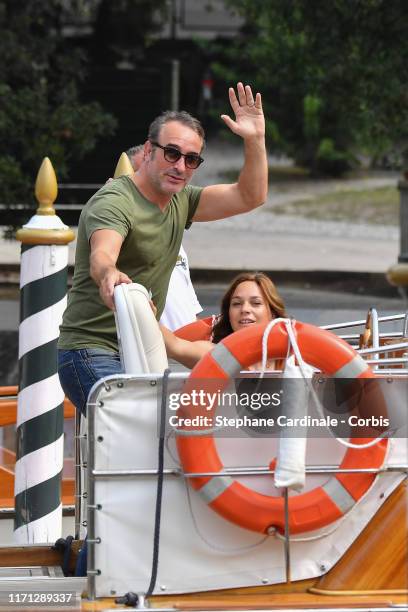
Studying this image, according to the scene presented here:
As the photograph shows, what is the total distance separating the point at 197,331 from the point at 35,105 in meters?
8.48

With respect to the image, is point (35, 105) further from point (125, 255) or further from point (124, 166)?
point (125, 255)

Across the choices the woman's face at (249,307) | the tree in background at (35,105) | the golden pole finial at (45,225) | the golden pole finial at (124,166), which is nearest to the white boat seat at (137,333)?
the woman's face at (249,307)

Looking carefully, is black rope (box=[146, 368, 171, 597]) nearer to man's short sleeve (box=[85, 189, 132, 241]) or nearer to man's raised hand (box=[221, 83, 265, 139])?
man's short sleeve (box=[85, 189, 132, 241])

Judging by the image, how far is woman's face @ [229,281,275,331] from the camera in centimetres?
487

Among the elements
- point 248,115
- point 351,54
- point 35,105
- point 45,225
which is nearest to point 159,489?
point 248,115

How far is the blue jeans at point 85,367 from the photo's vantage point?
189 inches

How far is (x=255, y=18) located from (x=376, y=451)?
11430 mm

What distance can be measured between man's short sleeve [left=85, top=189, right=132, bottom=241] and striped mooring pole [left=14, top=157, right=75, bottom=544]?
4.00 ft

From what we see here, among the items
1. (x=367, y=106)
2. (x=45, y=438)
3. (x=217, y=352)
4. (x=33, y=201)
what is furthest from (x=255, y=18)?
(x=217, y=352)

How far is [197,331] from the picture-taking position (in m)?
5.23

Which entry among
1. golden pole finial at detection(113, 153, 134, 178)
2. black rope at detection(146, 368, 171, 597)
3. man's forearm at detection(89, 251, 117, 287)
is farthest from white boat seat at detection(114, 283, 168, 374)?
golden pole finial at detection(113, 153, 134, 178)

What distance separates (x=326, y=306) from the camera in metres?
13.6

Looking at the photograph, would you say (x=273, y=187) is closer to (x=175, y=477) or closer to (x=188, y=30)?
(x=188, y=30)

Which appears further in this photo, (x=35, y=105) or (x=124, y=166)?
(x=35, y=105)
